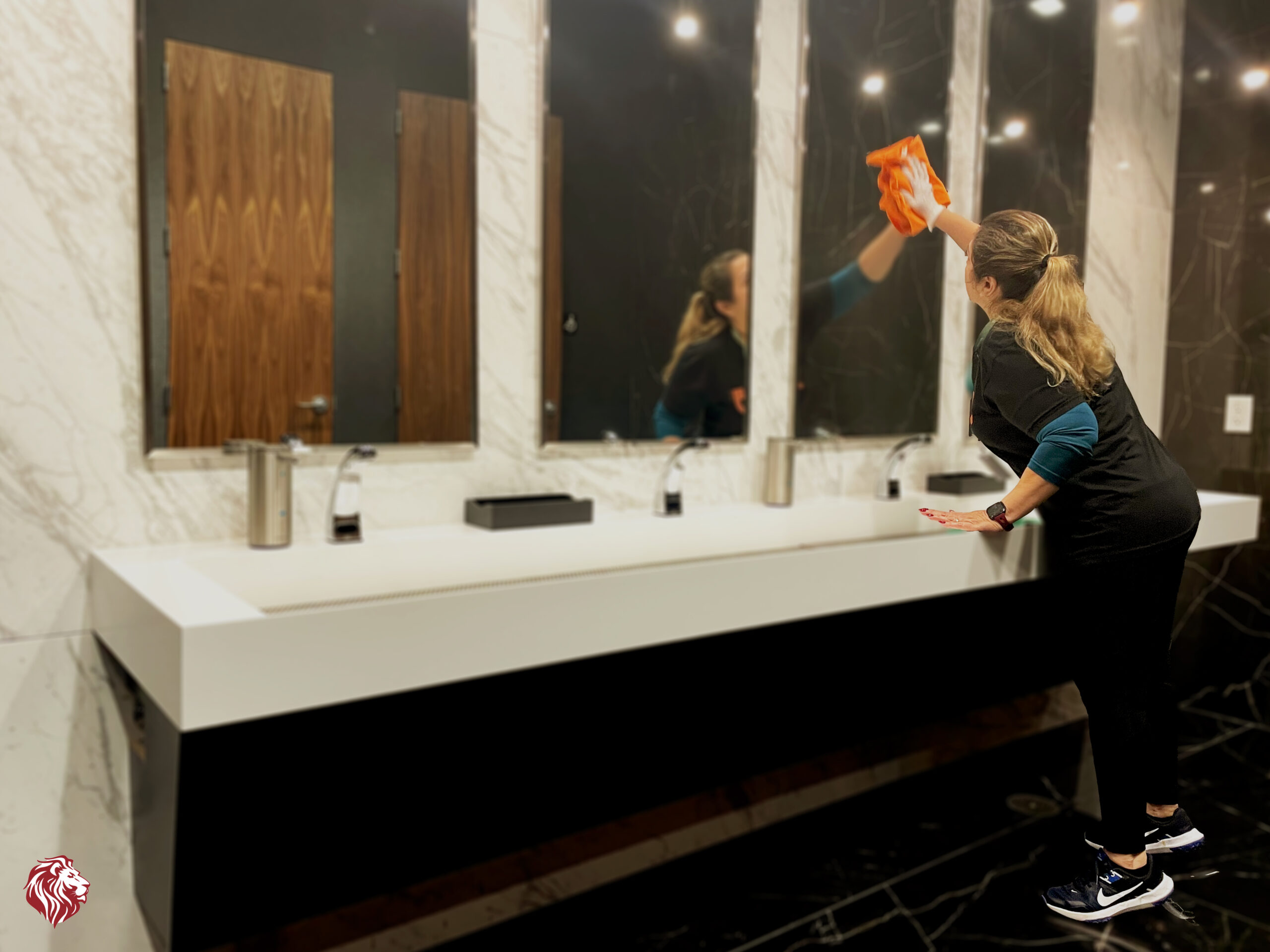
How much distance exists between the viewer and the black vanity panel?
1402 mm

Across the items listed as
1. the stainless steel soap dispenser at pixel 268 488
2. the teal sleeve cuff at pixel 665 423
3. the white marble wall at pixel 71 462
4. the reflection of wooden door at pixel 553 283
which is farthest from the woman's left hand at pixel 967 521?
the teal sleeve cuff at pixel 665 423

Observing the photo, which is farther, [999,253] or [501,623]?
[501,623]

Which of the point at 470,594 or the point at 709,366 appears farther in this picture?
the point at 709,366

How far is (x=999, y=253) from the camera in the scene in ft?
0.67

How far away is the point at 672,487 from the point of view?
1764 millimetres

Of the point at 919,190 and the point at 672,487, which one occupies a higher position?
the point at 919,190

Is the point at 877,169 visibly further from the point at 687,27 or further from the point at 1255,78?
the point at 687,27

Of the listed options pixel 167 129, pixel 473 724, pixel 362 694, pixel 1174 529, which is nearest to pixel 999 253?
pixel 1174 529

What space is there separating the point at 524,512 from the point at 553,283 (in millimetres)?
461

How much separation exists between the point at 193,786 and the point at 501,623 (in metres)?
0.67

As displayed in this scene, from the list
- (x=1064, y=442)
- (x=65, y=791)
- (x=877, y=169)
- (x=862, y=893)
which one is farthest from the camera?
(x=862, y=893)

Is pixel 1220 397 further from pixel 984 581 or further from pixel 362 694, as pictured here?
pixel 362 694

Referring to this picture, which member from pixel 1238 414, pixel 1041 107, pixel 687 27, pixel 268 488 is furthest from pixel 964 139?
pixel 687 27

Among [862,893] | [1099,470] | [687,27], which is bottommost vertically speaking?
[862,893]
